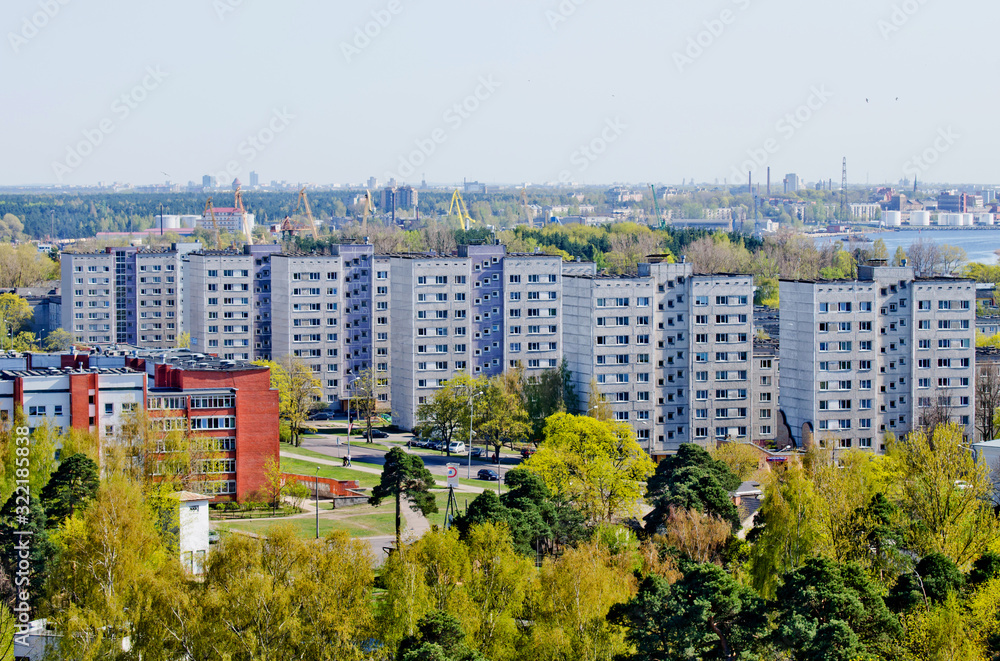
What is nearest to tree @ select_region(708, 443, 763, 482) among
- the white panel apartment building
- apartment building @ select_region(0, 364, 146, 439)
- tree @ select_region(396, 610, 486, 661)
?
the white panel apartment building

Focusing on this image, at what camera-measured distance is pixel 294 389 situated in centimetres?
6725

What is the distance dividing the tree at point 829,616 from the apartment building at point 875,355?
3021 cm

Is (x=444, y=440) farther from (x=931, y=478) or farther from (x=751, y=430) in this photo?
(x=931, y=478)

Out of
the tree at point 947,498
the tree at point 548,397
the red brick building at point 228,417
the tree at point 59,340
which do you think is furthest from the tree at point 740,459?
the tree at point 59,340

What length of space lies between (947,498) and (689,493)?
7293mm

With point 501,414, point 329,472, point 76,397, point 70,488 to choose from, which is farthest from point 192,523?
point 501,414

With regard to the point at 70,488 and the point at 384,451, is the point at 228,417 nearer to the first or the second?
the point at 70,488

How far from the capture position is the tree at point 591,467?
46406mm

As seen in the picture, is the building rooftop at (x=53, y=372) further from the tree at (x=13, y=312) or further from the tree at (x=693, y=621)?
the tree at (x=13, y=312)

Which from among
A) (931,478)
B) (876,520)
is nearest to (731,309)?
(931,478)

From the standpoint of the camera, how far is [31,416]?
48.6 meters

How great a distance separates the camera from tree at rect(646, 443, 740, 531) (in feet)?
135

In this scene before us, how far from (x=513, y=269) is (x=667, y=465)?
2426 centimetres

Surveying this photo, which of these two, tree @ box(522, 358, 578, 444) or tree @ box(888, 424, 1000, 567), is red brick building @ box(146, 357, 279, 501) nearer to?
tree @ box(522, 358, 578, 444)
